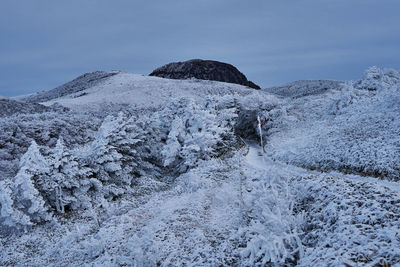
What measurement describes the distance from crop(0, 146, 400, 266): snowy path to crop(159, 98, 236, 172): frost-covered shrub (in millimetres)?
4847

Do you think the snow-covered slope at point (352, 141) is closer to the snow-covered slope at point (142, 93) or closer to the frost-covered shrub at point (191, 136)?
the frost-covered shrub at point (191, 136)

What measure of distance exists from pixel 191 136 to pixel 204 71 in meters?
85.0

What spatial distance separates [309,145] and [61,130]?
23533 millimetres

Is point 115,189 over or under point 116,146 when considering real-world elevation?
under

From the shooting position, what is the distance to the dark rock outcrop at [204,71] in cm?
10454

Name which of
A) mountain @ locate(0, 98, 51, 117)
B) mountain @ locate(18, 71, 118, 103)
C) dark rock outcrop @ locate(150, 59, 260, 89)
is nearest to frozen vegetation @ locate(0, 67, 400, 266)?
mountain @ locate(0, 98, 51, 117)

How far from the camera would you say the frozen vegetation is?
8617 mm

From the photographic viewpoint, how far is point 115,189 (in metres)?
20.0

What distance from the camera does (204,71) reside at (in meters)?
106

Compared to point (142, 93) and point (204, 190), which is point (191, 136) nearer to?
point (204, 190)

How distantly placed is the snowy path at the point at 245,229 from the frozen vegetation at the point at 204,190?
51 mm

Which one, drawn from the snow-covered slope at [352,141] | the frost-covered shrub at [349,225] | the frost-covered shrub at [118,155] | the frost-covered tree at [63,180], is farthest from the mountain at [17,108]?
the frost-covered shrub at [349,225]

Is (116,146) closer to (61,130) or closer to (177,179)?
(177,179)

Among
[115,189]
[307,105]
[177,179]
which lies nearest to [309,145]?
[177,179]
